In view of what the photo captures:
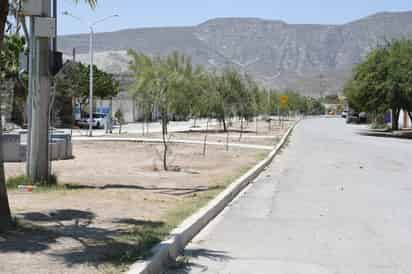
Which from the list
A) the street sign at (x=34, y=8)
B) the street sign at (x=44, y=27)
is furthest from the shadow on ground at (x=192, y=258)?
the street sign at (x=34, y=8)

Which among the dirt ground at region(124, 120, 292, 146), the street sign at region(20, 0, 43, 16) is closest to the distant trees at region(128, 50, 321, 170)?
the dirt ground at region(124, 120, 292, 146)

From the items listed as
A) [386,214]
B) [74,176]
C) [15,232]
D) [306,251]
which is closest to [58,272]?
[15,232]

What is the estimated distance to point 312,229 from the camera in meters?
9.98

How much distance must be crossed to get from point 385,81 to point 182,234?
39.1 metres

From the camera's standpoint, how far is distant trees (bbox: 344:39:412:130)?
145 ft

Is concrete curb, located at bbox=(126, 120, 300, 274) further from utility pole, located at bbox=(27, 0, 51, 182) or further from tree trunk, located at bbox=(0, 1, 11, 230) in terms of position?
utility pole, located at bbox=(27, 0, 51, 182)

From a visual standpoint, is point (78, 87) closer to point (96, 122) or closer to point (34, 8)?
point (96, 122)

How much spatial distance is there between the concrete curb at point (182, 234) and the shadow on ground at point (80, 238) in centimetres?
16

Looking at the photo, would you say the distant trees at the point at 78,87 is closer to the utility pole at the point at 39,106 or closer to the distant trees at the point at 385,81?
the distant trees at the point at 385,81

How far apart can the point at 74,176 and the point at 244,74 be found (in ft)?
123

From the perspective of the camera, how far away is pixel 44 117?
1324 cm

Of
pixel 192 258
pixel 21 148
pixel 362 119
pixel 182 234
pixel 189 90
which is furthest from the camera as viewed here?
pixel 362 119

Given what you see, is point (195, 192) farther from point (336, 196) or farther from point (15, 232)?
point (15, 232)

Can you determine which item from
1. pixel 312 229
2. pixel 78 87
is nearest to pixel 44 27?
pixel 312 229
